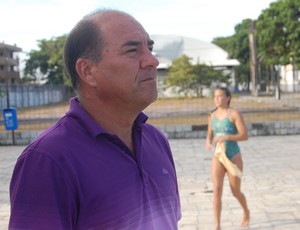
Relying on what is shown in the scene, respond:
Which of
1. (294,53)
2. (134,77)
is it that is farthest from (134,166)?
(294,53)

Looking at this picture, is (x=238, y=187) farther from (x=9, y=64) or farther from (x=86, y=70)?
(x=9, y=64)

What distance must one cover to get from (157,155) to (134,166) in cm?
25

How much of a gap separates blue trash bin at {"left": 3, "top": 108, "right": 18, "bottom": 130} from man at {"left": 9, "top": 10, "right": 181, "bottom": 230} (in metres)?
12.5

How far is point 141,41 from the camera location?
5.71ft

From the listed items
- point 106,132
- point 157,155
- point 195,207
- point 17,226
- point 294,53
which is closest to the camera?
point 17,226

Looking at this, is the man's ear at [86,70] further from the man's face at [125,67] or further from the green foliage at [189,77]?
the green foliage at [189,77]

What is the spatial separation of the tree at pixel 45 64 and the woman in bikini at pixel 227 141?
53.3 meters

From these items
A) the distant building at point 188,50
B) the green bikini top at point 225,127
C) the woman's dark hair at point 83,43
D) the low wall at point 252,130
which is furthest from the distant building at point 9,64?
the woman's dark hair at point 83,43

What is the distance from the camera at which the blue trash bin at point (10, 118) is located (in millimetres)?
13773

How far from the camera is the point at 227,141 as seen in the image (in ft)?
18.5

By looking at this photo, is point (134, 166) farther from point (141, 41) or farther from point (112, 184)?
point (141, 41)

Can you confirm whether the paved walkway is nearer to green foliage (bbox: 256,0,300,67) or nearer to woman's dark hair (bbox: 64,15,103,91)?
woman's dark hair (bbox: 64,15,103,91)

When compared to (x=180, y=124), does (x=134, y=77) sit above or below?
above

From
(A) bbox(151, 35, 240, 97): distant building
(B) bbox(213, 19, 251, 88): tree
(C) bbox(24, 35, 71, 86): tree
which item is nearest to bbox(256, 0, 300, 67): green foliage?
(A) bbox(151, 35, 240, 97): distant building
